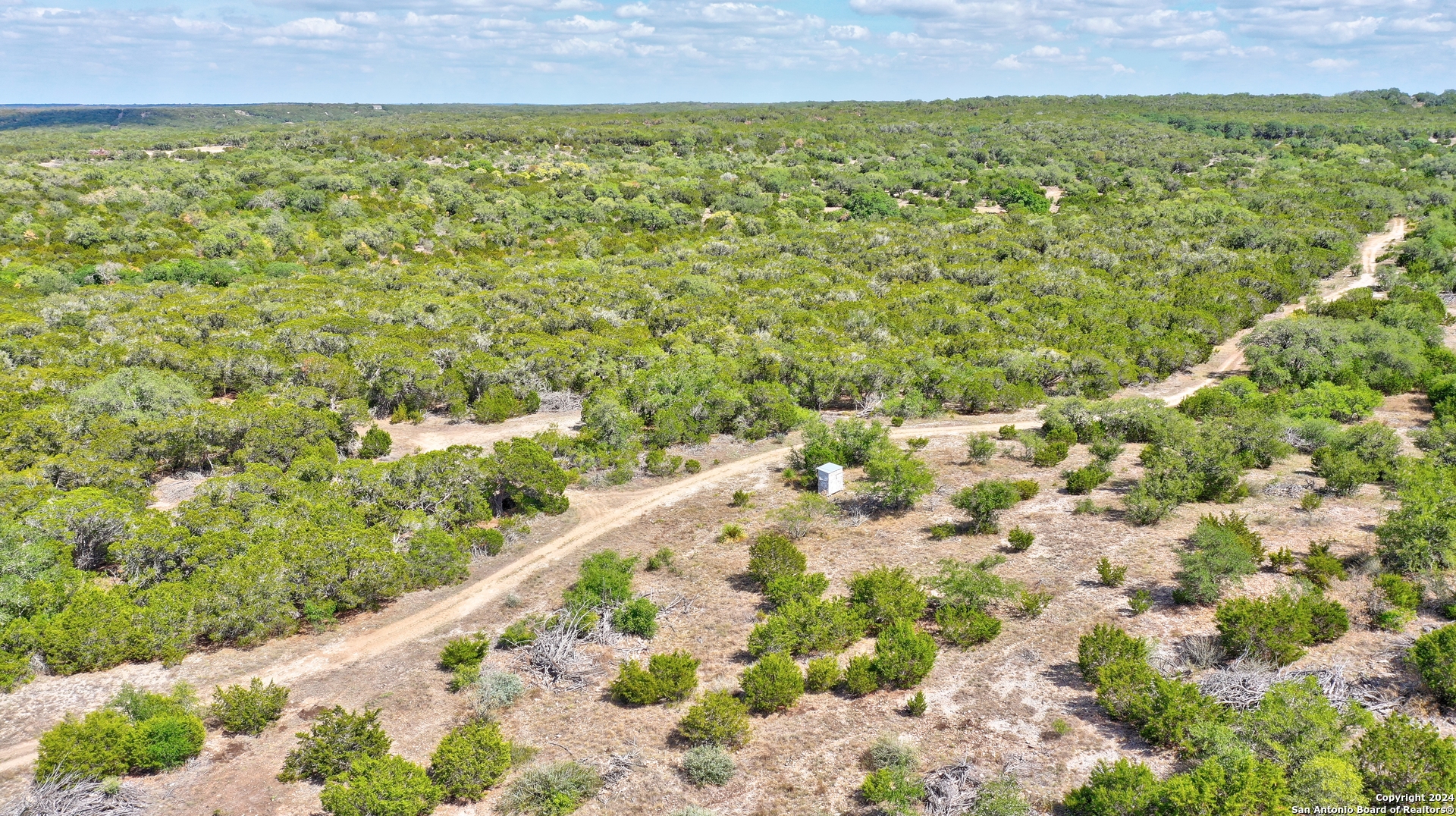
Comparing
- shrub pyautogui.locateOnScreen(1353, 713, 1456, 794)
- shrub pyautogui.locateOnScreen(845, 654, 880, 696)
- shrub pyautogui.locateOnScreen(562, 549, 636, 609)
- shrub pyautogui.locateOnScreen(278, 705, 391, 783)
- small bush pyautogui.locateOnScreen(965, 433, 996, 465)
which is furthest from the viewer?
small bush pyautogui.locateOnScreen(965, 433, 996, 465)

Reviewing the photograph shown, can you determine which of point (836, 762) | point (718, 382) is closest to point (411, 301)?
point (718, 382)

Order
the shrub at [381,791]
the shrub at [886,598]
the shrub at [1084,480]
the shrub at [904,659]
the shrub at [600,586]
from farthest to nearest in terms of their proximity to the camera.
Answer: the shrub at [1084,480] < the shrub at [600,586] < the shrub at [886,598] < the shrub at [904,659] < the shrub at [381,791]

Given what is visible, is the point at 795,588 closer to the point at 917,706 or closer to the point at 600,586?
the point at 917,706

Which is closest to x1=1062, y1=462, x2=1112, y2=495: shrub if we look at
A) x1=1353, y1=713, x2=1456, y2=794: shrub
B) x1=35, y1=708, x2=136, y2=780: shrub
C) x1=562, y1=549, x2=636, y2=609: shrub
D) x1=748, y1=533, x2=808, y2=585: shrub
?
x1=748, y1=533, x2=808, y2=585: shrub

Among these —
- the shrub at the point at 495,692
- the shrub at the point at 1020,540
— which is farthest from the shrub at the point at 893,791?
the shrub at the point at 1020,540

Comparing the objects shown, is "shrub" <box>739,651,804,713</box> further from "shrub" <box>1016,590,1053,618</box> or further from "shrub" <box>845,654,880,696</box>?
"shrub" <box>1016,590,1053,618</box>

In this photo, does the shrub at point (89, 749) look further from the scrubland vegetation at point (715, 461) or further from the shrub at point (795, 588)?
the shrub at point (795, 588)
